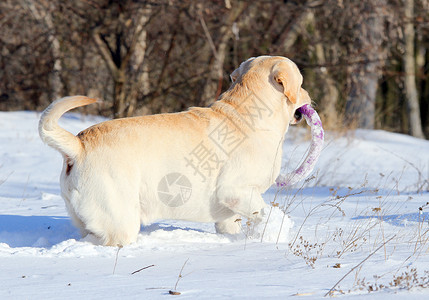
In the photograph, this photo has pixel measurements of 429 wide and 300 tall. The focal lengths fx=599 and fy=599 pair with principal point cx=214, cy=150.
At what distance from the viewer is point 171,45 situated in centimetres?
1390

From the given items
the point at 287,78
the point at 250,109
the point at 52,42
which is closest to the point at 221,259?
the point at 250,109

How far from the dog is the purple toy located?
0.58 ft

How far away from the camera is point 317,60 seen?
62.3 ft

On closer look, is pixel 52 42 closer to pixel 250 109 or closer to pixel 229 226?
pixel 250 109

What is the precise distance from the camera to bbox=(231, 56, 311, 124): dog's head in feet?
15.4

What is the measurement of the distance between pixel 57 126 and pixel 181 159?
0.90 meters

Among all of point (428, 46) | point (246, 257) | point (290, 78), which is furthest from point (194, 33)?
point (428, 46)

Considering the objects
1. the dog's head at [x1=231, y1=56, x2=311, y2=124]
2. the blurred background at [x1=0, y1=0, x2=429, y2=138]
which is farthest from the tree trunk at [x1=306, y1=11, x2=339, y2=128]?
the dog's head at [x1=231, y1=56, x2=311, y2=124]

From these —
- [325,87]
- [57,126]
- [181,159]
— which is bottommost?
[325,87]

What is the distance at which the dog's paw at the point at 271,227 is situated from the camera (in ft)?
14.1

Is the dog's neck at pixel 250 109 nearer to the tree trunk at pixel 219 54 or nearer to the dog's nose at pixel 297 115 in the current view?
the dog's nose at pixel 297 115

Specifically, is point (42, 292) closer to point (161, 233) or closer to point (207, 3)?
point (161, 233)

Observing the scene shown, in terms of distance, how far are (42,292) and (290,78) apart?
2.63 m

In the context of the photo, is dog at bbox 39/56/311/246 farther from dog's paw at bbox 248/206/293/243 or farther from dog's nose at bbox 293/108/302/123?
dog's nose at bbox 293/108/302/123
